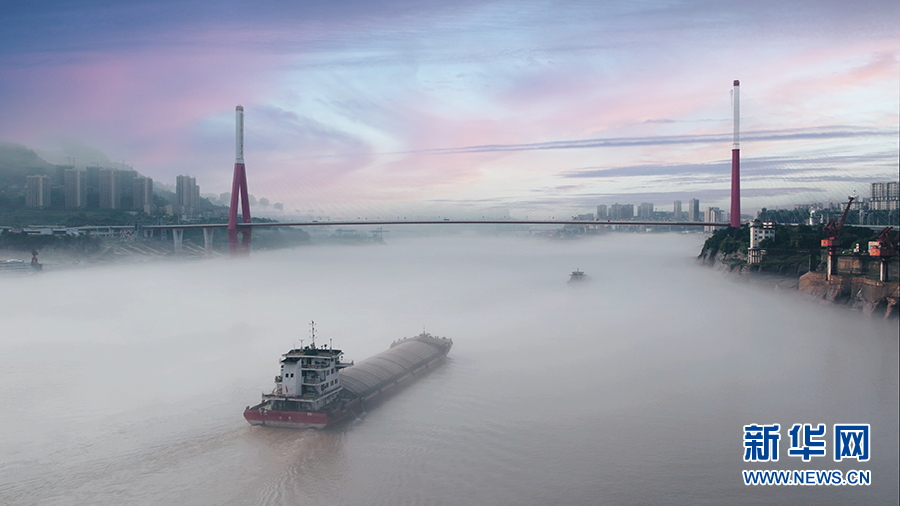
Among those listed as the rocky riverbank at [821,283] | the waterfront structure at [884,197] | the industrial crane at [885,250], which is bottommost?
the rocky riverbank at [821,283]

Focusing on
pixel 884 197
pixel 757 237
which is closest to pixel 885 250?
pixel 884 197

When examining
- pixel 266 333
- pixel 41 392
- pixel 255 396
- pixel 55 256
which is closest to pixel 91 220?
pixel 55 256

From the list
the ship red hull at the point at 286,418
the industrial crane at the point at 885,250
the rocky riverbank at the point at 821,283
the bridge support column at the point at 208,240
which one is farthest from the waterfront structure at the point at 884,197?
the bridge support column at the point at 208,240

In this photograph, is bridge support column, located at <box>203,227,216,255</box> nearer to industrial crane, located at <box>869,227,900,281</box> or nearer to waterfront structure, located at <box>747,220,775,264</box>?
waterfront structure, located at <box>747,220,775,264</box>

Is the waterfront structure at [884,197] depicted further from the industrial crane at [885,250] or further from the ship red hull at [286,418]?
the ship red hull at [286,418]

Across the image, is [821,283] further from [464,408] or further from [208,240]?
[208,240]

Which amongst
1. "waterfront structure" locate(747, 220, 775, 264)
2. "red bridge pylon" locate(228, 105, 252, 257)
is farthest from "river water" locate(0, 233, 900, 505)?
"red bridge pylon" locate(228, 105, 252, 257)

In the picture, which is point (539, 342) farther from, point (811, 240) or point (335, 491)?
point (811, 240)
